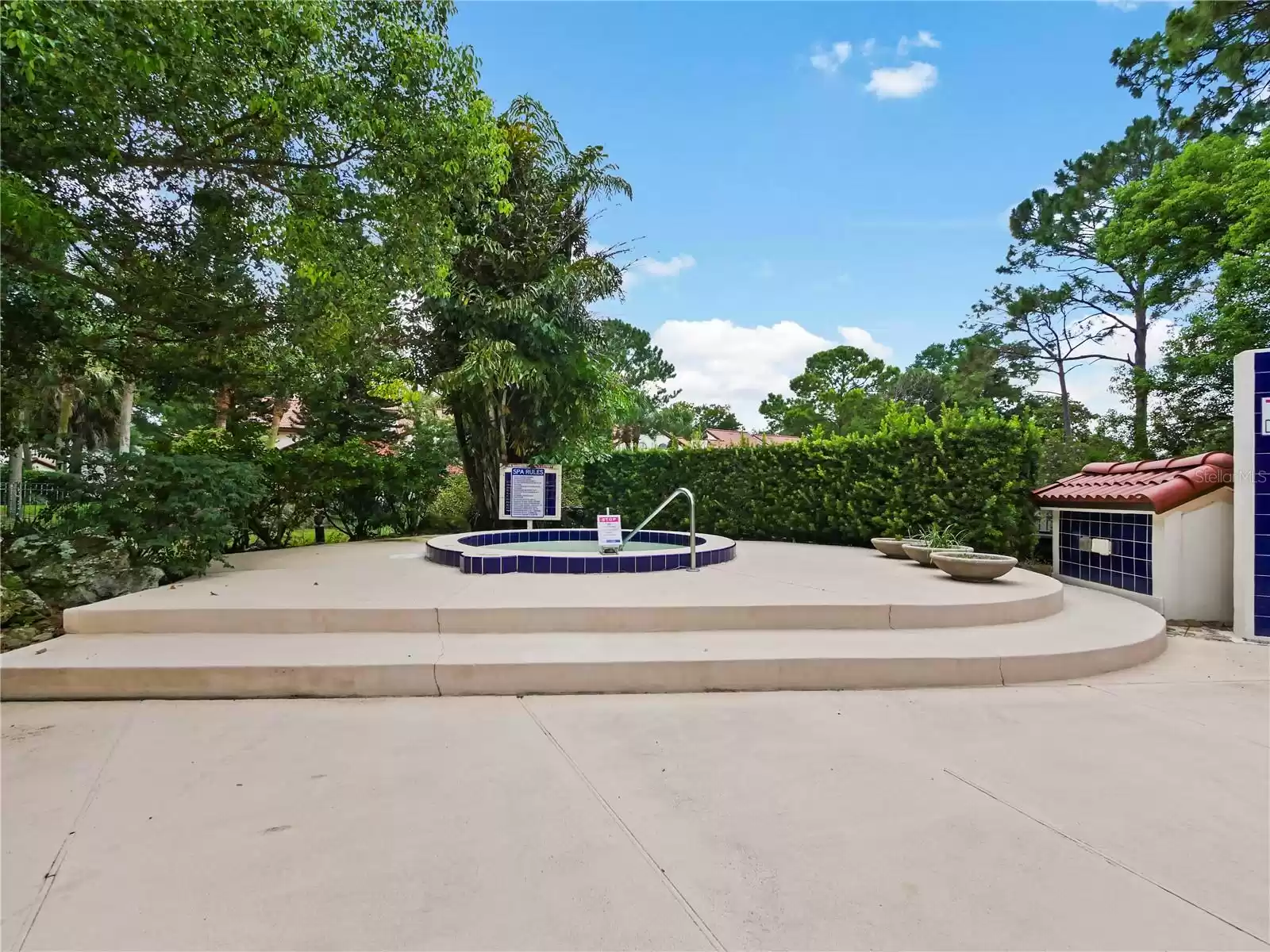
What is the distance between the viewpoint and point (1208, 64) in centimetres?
1162

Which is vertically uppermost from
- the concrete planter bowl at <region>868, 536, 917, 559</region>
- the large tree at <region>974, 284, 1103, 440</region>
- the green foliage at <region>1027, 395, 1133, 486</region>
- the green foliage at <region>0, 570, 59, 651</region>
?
the large tree at <region>974, 284, 1103, 440</region>

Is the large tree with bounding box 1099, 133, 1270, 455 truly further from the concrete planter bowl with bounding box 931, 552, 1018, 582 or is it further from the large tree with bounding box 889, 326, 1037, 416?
the concrete planter bowl with bounding box 931, 552, 1018, 582

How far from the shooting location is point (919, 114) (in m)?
9.70

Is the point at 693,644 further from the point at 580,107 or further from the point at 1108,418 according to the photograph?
the point at 1108,418

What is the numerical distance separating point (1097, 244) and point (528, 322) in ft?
55.9

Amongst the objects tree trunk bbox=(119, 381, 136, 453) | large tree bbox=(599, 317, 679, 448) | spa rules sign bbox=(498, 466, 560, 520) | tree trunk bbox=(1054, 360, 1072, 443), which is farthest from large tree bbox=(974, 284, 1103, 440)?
tree trunk bbox=(119, 381, 136, 453)

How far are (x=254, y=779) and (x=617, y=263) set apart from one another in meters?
10.8

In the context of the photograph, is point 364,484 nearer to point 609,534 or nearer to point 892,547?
point 609,534

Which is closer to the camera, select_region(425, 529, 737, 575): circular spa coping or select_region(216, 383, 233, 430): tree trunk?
select_region(425, 529, 737, 575): circular spa coping

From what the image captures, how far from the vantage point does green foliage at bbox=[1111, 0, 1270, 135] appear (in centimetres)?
1028

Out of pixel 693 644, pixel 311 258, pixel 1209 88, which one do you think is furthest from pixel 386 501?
pixel 1209 88

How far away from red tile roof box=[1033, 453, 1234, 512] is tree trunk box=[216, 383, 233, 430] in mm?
10134

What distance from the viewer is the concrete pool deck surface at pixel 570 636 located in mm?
3449

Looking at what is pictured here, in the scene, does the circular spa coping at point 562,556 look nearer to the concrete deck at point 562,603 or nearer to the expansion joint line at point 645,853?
the concrete deck at point 562,603
